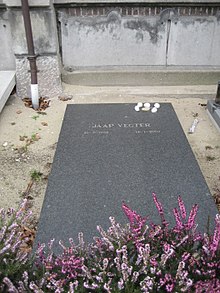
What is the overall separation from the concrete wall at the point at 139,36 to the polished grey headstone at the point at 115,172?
3.79 ft

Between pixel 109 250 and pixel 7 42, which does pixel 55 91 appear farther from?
pixel 109 250

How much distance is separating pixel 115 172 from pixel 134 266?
1.30 metres

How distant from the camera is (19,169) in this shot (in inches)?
117

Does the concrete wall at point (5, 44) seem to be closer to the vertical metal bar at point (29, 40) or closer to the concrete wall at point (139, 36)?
the vertical metal bar at point (29, 40)

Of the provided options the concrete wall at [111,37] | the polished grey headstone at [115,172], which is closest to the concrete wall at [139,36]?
the concrete wall at [111,37]

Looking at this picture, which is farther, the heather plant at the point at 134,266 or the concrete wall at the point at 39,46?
the concrete wall at the point at 39,46

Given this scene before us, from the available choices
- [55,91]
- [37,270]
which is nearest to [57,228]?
[37,270]

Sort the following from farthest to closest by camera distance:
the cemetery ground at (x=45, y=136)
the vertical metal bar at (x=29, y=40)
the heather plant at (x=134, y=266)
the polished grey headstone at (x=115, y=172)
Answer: the vertical metal bar at (x=29, y=40), the cemetery ground at (x=45, y=136), the polished grey headstone at (x=115, y=172), the heather plant at (x=134, y=266)

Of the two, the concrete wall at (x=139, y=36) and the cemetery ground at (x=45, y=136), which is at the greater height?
the concrete wall at (x=139, y=36)

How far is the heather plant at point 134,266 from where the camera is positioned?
4.21ft

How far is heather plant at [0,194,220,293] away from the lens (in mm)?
1284

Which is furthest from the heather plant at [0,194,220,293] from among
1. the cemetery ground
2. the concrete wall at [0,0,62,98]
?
the concrete wall at [0,0,62,98]

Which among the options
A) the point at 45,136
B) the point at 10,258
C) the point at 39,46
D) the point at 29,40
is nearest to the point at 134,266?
the point at 10,258

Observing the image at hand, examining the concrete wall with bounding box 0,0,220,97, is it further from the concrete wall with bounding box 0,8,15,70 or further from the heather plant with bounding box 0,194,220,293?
the heather plant with bounding box 0,194,220,293
